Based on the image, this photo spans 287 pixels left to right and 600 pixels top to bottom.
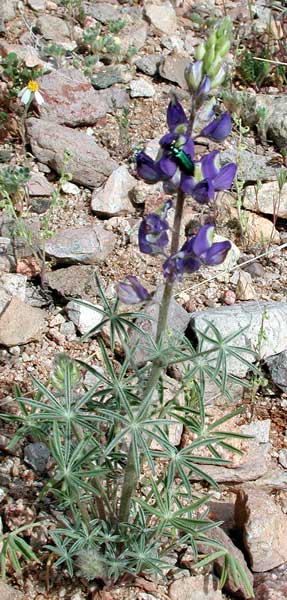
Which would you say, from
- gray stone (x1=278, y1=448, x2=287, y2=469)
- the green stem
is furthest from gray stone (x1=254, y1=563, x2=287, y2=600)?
the green stem

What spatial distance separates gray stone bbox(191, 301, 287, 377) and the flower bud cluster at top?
1.65 meters

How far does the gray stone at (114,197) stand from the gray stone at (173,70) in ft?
3.93

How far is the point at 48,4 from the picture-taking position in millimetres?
6066

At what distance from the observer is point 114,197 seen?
4.71 metres

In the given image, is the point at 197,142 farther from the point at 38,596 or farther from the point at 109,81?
the point at 38,596

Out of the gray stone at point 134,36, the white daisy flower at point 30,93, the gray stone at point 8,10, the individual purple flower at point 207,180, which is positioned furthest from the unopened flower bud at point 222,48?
the gray stone at point 8,10

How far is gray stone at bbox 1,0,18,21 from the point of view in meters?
5.73

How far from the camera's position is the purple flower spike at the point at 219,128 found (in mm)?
2326

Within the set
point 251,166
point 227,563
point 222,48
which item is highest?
point 222,48

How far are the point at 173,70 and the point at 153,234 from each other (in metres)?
3.57

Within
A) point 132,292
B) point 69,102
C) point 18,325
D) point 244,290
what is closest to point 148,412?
point 132,292

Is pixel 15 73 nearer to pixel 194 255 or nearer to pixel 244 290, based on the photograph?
pixel 244 290

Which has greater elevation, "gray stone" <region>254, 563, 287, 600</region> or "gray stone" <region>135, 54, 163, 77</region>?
"gray stone" <region>135, 54, 163, 77</region>

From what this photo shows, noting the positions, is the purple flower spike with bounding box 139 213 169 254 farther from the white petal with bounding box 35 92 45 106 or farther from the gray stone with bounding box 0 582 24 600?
the white petal with bounding box 35 92 45 106
